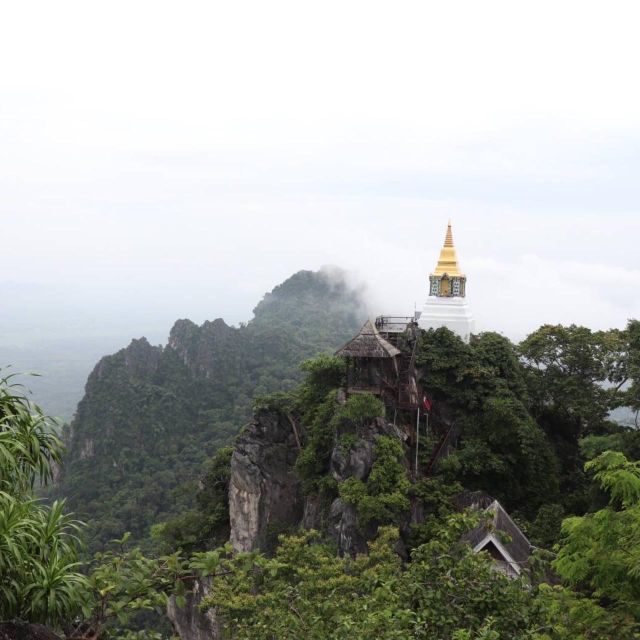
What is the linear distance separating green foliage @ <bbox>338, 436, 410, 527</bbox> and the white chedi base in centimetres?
652

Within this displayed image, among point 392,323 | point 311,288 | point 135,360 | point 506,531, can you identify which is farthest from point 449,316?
point 311,288

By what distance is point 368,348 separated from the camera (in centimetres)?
1652

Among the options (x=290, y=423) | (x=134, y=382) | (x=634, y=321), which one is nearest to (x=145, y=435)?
(x=134, y=382)

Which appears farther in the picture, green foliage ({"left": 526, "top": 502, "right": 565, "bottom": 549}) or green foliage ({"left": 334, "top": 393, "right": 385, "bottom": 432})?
green foliage ({"left": 334, "top": 393, "right": 385, "bottom": 432})

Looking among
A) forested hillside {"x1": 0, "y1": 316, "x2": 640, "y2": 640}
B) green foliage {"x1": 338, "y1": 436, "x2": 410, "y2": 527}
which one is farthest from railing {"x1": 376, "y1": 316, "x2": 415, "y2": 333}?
green foliage {"x1": 338, "y1": 436, "x2": 410, "y2": 527}

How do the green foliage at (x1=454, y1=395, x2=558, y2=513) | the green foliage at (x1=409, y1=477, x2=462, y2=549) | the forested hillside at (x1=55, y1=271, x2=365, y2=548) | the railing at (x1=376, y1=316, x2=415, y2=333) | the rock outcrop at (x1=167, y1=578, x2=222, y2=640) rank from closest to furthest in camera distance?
the green foliage at (x1=409, y1=477, x2=462, y2=549), the green foliage at (x1=454, y1=395, x2=558, y2=513), the rock outcrop at (x1=167, y1=578, x2=222, y2=640), the railing at (x1=376, y1=316, x2=415, y2=333), the forested hillside at (x1=55, y1=271, x2=365, y2=548)

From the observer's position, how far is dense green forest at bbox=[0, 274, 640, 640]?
516cm

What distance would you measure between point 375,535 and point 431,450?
349 cm

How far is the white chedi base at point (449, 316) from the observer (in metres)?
21.0

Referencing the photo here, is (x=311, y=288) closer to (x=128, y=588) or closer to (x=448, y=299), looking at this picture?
(x=448, y=299)

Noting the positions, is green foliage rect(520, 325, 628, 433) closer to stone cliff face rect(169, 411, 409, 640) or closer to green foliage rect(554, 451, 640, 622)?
stone cliff face rect(169, 411, 409, 640)

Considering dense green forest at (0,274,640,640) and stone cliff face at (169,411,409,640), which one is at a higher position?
dense green forest at (0,274,640,640)

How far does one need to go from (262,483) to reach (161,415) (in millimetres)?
30405

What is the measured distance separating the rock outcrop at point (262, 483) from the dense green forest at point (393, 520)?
1.66 ft
